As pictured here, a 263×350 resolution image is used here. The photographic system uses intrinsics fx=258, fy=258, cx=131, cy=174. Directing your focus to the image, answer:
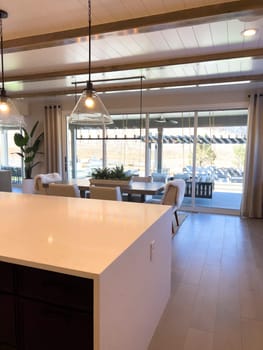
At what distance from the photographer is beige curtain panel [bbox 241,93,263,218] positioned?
5316mm

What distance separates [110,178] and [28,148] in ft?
12.7

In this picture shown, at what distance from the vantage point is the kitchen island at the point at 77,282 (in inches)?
47.6

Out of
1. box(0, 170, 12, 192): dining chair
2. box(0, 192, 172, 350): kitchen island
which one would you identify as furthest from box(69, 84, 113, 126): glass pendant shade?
box(0, 170, 12, 192): dining chair

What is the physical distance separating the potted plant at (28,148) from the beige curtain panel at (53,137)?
36 centimetres

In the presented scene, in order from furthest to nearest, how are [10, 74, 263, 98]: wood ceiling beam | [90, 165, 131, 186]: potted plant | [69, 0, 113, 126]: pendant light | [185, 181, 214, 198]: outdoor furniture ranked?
[185, 181, 214, 198]: outdoor furniture, [10, 74, 263, 98]: wood ceiling beam, [90, 165, 131, 186]: potted plant, [69, 0, 113, 126]: pendant light

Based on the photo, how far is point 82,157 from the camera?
743 centimetres

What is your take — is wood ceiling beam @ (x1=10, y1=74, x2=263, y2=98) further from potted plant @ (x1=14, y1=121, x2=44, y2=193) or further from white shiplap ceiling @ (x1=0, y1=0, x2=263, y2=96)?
potted plant @ (x1=14, y1=121, x2=44, y2=193)

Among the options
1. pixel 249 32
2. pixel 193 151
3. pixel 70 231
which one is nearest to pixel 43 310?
pixel 70 231

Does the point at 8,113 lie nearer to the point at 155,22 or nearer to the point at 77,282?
the point at 155,22

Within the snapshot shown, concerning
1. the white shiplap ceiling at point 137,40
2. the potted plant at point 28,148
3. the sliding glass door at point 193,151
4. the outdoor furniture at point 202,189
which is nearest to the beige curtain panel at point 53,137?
the potted plant at point 28,148

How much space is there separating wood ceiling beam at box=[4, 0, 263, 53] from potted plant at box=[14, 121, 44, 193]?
4437mm

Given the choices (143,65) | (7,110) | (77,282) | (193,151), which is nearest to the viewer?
(77,282)

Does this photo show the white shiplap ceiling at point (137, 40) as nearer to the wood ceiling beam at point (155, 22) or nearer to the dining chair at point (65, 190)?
the wood ceiling beam at point (155, 22)

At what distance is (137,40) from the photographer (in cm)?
304
